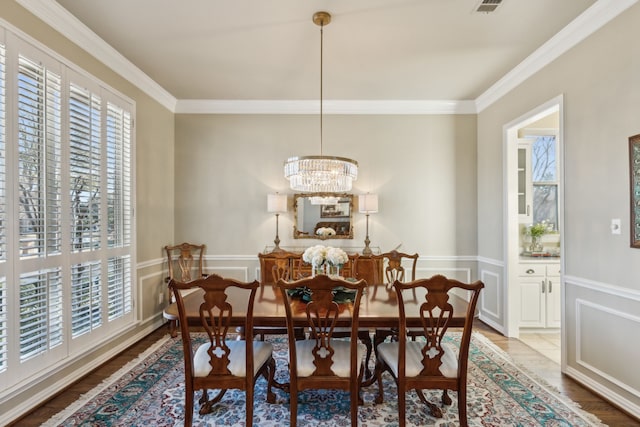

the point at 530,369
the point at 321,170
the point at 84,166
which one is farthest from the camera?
the point at 530,369

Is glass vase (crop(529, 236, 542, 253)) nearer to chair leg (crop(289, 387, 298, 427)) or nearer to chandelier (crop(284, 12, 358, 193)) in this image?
chandelier (crop(284, 12, 358, 193))

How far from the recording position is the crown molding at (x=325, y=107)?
14.5 ft

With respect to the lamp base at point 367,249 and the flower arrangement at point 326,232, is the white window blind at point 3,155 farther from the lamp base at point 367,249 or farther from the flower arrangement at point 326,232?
the lamp base at point 367,249

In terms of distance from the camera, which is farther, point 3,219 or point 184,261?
point 184,261

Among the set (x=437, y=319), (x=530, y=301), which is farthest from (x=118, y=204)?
(x=530, y=301)

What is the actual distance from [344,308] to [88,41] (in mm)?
3054

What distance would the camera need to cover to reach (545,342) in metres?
3.60

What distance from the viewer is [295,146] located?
4.50m

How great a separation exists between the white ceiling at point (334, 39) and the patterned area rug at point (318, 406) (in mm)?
2812

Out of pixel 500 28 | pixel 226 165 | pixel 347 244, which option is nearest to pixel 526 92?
pixel 500 28

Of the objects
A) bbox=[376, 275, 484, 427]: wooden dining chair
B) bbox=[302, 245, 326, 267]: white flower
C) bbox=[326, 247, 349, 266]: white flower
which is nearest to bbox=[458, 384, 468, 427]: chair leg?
bbox=[376, 275, 484, 427]: wooden dining chair

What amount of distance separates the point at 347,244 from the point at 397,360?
2.47 m

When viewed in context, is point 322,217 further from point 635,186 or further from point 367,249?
point 635,186

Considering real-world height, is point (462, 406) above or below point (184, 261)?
below
